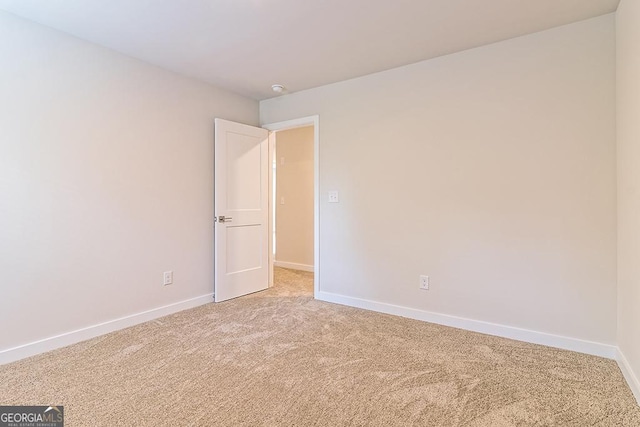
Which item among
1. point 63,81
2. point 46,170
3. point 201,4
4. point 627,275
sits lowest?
point 627,275

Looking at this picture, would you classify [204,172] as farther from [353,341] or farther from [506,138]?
[506,138]

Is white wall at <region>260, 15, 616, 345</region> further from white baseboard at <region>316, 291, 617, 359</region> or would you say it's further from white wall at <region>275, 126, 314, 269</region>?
white wall at <region>275, 126, 314, 269</region>

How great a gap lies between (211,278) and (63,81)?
6.94 feet

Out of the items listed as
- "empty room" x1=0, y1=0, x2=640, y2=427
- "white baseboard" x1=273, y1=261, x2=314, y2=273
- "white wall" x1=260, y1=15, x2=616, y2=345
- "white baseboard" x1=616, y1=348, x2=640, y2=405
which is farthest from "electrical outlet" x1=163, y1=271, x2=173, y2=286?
"white baseboard" x1=616, y1=348, x2=640, y2=405

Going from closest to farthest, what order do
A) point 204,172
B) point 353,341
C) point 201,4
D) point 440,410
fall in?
point 440,410 → point 201,4 → point 353,341 → point 204,172

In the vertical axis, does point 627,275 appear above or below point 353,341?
above

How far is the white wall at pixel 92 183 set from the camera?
2156mm

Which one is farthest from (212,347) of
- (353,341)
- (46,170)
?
(46,170)

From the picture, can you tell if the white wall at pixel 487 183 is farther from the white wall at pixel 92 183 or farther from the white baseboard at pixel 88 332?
the white baseboard at pixel 88 332

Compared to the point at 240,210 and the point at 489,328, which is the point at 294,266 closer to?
the point at 240,210

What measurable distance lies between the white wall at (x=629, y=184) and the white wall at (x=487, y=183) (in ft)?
0.39

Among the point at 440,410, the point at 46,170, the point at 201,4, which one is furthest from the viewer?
the point at 46,170

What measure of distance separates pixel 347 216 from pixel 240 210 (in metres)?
1.22

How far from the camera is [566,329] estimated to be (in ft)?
7.58
